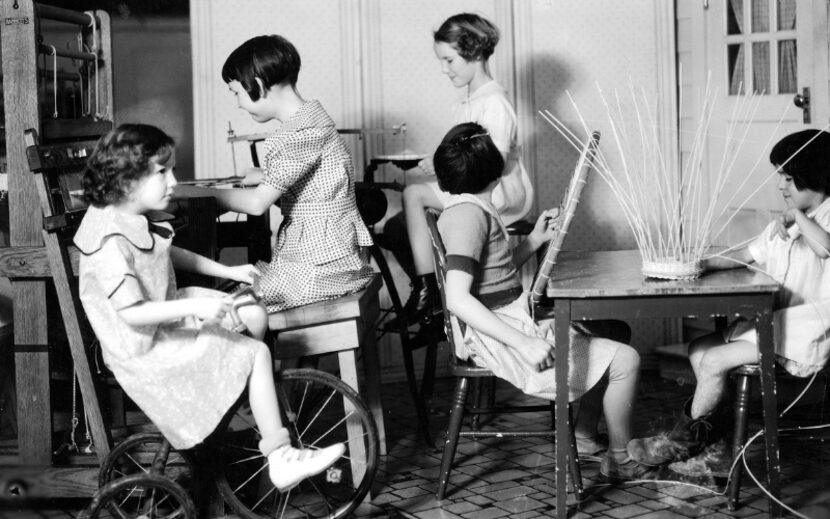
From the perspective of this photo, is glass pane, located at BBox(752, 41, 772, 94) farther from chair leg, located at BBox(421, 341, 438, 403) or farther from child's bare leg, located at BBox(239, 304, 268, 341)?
child's bare leg, located at BBox(239, 304, 268, 341)

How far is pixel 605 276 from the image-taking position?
356cm

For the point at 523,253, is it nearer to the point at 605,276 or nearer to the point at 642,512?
the point at 605,276

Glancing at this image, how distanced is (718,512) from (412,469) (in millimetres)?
1217

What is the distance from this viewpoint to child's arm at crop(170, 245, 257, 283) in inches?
138

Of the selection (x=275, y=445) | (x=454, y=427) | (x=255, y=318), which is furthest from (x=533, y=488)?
(x=255, y=318)

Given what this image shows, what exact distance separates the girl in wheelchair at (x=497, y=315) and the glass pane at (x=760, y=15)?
88.8 inches

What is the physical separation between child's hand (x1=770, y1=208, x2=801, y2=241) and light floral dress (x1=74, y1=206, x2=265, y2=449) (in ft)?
6.31

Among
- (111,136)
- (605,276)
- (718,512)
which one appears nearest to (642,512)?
(718,512)

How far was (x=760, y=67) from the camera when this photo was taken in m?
5.59

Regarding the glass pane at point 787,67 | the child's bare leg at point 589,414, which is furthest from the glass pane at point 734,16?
the child's bare leg at point 589,414

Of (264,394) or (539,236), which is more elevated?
(539,236)

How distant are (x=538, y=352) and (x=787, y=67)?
2.71m

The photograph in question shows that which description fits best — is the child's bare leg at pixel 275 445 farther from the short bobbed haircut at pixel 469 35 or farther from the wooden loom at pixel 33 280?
the short bobbed haircut at pixel 469 35

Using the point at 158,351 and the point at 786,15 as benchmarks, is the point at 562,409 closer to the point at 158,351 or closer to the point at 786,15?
the point at 158,351
